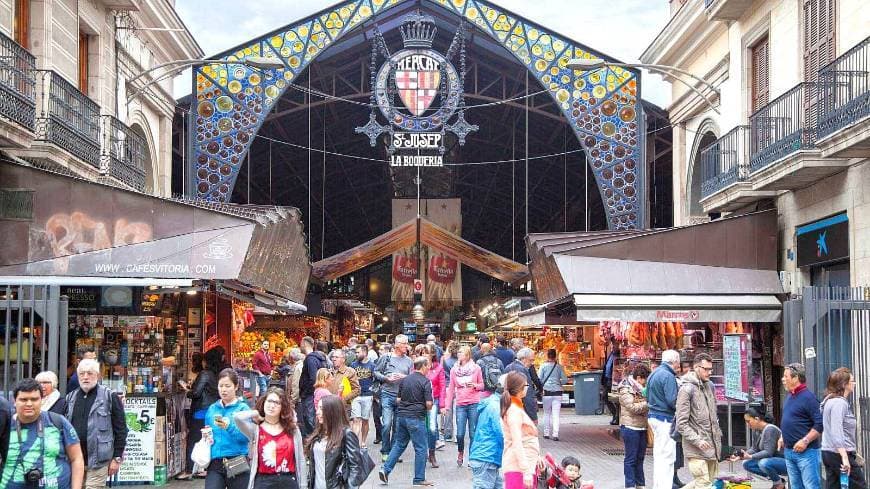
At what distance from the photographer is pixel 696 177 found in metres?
28.4

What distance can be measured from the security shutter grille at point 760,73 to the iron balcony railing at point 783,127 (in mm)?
1612

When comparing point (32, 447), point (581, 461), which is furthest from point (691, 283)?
point (32, 447)

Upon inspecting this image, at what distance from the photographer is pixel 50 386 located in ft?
34.3

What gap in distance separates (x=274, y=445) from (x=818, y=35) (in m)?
12.4

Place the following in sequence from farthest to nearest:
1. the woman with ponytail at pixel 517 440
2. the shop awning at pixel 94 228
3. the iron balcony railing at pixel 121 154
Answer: the iron balcony railing at pixel 121 154
the shop awning at pixel 94 228
the woman with ponytail at pixel 517 440

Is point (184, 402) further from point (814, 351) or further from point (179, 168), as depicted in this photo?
point (179, 168)

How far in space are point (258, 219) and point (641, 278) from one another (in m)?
6.70

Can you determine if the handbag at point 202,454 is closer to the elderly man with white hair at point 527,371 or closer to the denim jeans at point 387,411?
the elderly man with white hair at point 527,371

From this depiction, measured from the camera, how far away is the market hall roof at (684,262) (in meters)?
20.0

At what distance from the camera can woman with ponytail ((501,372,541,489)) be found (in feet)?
33.6

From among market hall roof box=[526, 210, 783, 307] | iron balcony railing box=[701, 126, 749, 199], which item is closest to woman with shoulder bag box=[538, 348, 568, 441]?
market hall roof box=[526, 210, 783, 307]


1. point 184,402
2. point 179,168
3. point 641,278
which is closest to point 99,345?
point 184,402

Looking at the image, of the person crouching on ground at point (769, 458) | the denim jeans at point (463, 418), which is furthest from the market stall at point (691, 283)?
the person crouching on ground at point (769, 458)

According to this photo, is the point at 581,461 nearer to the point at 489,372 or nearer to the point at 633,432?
the point at 489,372
